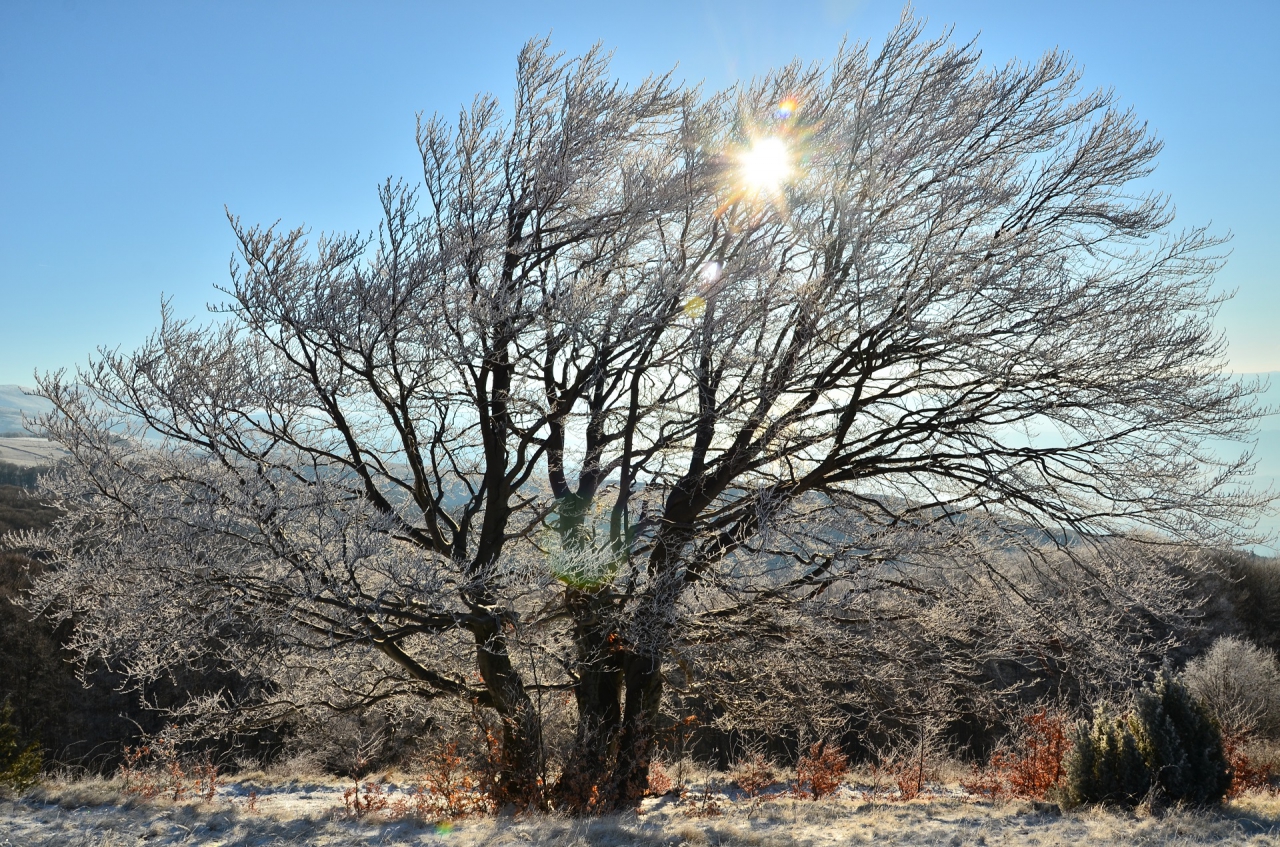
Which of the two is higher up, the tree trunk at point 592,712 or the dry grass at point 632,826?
the tree trunk at point 592,712

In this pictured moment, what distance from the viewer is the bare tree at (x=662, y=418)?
649cm

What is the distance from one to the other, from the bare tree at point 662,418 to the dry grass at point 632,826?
1.08m

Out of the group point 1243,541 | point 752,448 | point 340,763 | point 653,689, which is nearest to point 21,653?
point 340,763

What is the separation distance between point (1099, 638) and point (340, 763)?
37.5ft

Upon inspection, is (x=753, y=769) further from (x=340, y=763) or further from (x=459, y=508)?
(x=340, y=763)

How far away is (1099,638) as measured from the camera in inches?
290

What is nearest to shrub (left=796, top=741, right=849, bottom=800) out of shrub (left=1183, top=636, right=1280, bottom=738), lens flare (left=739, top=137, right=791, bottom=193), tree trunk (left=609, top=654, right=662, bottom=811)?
tree trunk (left=609, top=654, right=662, bottom=811)

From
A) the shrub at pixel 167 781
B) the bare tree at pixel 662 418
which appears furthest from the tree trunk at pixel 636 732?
the shrub at pixel 167 781

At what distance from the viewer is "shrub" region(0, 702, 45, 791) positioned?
7797 mm

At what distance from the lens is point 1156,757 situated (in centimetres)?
766

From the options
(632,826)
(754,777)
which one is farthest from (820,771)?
(632,826)

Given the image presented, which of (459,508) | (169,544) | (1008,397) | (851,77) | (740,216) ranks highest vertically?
(851,77)

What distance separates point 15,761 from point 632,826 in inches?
255

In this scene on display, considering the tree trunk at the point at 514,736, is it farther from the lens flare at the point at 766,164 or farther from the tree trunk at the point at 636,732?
the lens flare at the point at 766,164
